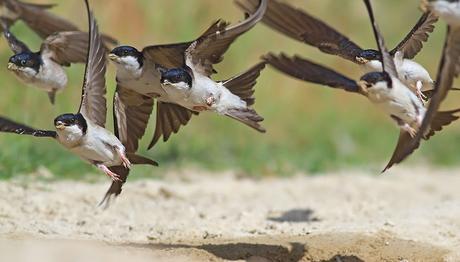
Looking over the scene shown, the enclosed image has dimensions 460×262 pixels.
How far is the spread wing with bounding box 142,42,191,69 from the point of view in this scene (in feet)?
18.1

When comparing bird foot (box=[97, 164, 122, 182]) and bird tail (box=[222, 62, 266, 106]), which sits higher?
bird tail (box=[222, 62, 266, 106])

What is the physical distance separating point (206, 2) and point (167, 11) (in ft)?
1.81

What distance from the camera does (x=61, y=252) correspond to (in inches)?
181

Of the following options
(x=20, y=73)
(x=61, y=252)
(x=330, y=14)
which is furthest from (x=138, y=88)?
(x=330, y=14)

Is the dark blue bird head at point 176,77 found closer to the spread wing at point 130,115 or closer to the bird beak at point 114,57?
the bird beak at point 114,57

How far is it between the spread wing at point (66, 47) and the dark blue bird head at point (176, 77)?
4.05 ft

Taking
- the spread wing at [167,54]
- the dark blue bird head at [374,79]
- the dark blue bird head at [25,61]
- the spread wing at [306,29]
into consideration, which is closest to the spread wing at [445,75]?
the dark blue bird head at [374,79]

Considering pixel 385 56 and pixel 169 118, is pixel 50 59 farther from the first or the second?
pixel 385 56

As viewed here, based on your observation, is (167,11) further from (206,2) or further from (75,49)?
(75,49)

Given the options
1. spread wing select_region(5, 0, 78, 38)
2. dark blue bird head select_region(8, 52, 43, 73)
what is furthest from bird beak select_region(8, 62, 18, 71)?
spread wing select_region(5, 0, 78, 38)

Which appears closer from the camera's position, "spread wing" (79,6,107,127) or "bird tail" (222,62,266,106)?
"spread wing" (79,6,107,127)

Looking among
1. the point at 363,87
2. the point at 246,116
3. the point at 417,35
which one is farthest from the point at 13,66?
the point at 417,35

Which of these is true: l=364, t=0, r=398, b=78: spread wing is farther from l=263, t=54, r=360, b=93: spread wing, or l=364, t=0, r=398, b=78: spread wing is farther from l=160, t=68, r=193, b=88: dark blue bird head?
l=160, t=68, r=193, b=88: dark blue bird head

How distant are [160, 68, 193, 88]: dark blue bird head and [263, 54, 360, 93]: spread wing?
46cm
